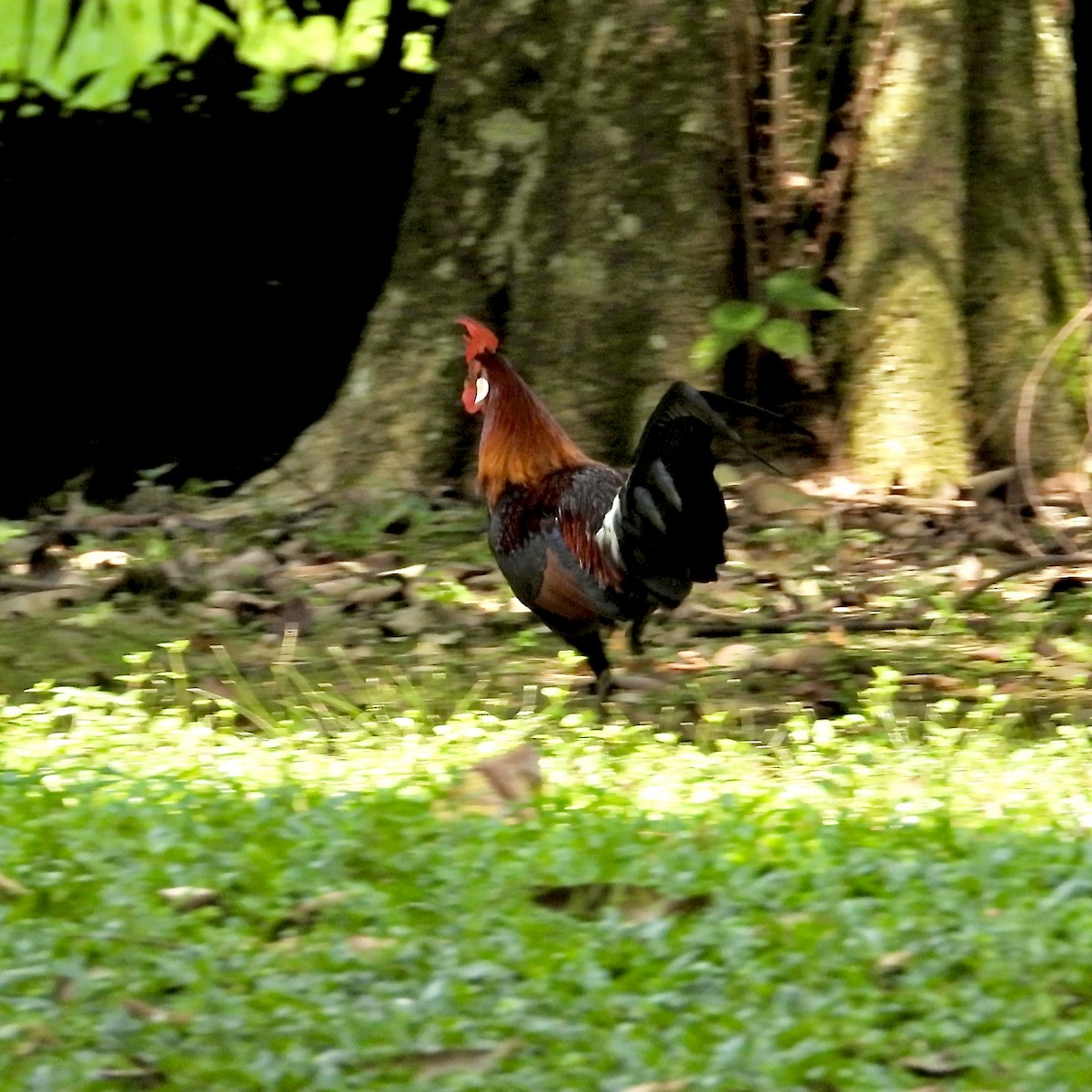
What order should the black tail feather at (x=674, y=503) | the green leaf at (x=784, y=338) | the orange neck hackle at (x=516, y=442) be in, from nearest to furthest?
the black tail feather at (x=674, y=503) < the orange neck hackle at (x=516, y=442) < the green leaf at (x=784, y=338)

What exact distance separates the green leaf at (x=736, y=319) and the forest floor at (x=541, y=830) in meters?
0.87

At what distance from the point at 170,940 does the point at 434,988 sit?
0.55 metres

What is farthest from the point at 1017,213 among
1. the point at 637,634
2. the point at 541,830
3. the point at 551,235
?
the point at 541,830

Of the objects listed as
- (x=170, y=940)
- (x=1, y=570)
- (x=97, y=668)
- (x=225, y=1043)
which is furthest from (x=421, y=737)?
(x=1, y=570)

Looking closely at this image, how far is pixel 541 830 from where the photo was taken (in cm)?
427

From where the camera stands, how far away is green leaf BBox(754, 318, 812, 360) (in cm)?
761

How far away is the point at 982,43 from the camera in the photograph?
8266 mm

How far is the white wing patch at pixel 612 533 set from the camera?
5.73 m

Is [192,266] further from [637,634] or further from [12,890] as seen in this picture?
[12,890]

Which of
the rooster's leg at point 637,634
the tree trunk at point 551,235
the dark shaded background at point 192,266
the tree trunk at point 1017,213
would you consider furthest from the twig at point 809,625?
the dark shaded background at point 192,266

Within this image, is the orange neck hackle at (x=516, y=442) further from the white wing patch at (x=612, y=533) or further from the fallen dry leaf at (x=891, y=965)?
the fallen dry leaf at (x=891, y=965)

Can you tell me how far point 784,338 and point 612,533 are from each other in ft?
7.08

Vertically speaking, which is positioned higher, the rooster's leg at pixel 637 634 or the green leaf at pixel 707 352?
the green leaf at pixel 707 352

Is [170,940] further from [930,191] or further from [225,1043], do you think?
[930,191]
